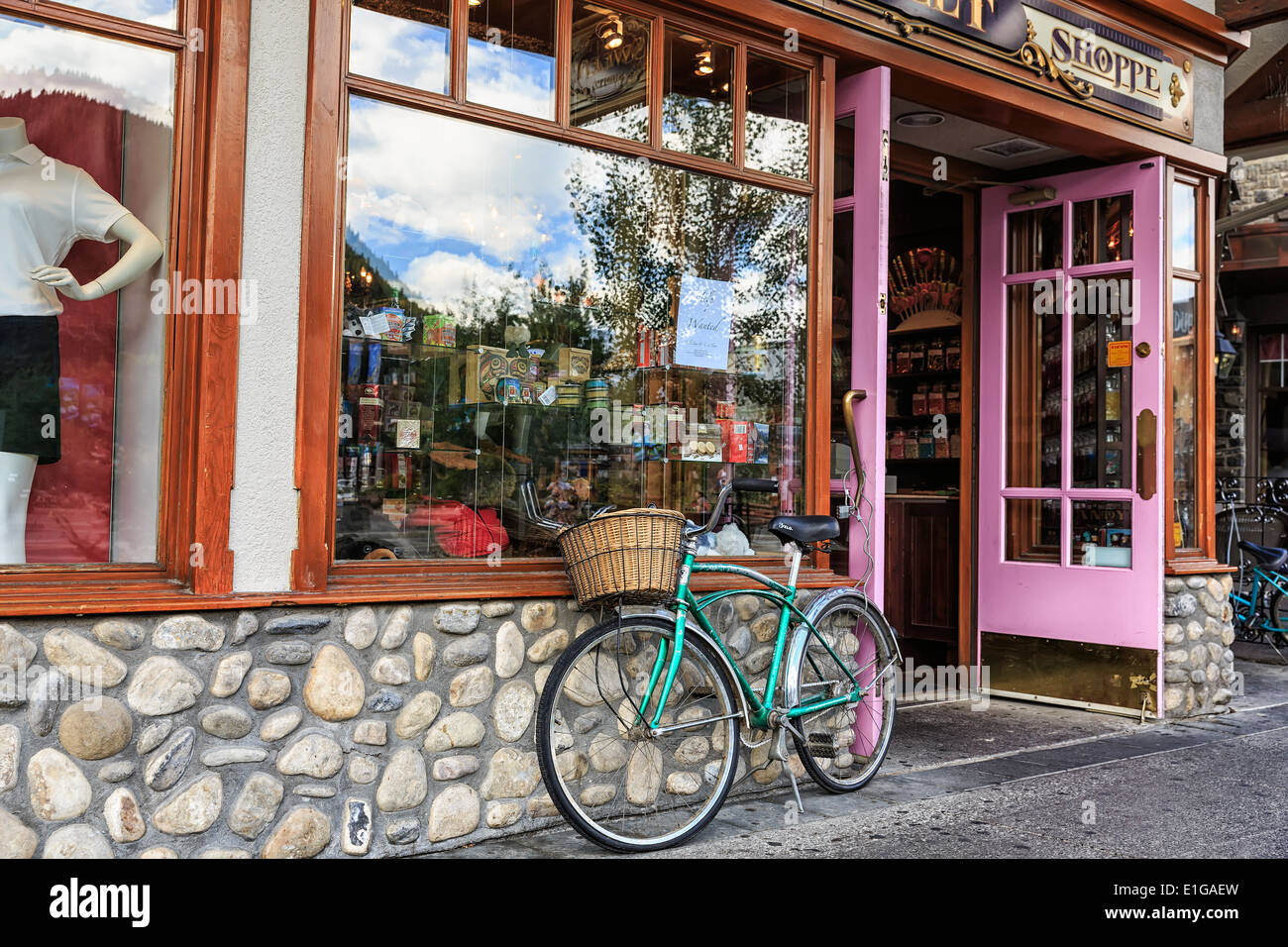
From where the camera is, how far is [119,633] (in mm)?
3295

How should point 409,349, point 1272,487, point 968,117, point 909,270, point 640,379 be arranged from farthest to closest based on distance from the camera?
point 1272,487, point 909,270, point 968,117, point 640,379, point 409,349

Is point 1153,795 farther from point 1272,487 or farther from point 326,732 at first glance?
point 1272,487

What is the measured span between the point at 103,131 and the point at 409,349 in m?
1.22

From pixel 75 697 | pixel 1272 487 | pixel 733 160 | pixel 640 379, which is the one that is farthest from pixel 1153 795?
pixel 1272 487

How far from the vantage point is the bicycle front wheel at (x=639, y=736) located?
3.99 m

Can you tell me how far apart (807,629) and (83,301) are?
9.62ft

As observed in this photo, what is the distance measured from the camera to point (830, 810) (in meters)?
4.56

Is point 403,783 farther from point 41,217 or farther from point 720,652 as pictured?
point 41,217

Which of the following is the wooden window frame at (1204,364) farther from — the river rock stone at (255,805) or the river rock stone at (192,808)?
the river rock stone at (192,808)

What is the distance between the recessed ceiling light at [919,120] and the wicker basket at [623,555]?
351cm

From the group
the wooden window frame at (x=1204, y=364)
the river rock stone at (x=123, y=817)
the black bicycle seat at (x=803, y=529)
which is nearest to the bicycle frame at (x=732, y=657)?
the black bicycle seat at (x=803, y=529)

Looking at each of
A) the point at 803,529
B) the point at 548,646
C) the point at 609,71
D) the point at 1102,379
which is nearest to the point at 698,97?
the point at 609,71

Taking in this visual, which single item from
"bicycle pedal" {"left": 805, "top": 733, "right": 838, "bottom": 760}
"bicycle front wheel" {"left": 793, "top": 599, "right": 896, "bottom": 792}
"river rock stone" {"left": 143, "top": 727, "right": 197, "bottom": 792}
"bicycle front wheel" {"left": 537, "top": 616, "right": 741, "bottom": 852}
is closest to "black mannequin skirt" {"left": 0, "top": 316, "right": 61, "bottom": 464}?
"river rock stone" {"left": 143, "top": 727, "right": 197, "bottom": 792}

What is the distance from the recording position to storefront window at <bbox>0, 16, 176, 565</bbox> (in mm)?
3465
